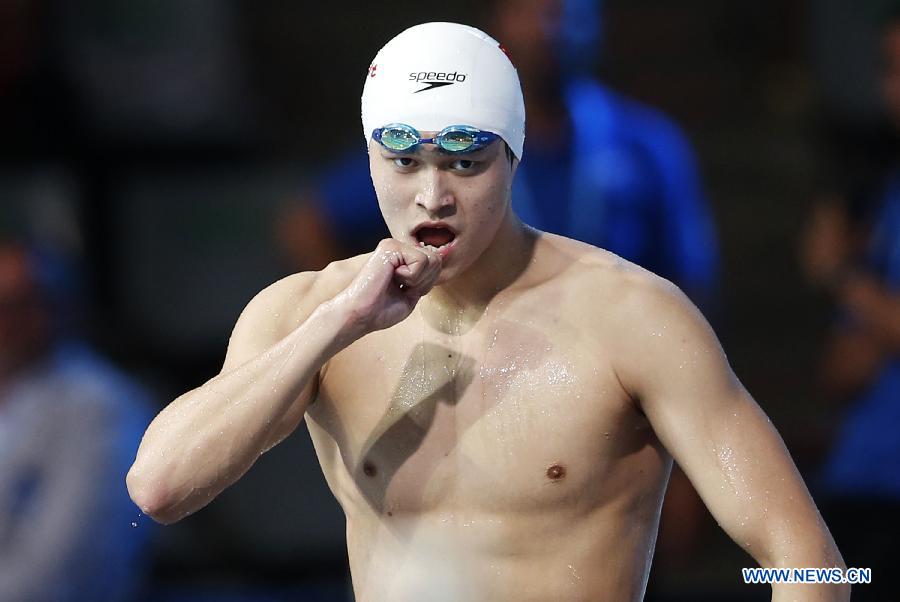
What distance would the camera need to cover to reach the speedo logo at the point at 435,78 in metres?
2.85

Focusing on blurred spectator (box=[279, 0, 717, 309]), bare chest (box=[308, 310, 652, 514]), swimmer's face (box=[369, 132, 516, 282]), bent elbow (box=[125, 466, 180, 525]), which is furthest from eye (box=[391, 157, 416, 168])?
blurred spectator (box=[279, 0, 717, 309])

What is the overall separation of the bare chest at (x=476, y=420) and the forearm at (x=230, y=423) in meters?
0.23

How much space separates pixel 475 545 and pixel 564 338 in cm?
43

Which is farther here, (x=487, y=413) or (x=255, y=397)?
(x=487, y=413)

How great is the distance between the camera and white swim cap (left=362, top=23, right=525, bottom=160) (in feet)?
9.28

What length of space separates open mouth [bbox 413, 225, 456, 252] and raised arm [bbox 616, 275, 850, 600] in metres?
0.36

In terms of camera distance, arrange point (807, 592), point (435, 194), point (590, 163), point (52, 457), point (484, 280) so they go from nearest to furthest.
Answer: point (807, 592)
point (435, 194)
point (484, 280)
point (52, 457)
point (590, 163)

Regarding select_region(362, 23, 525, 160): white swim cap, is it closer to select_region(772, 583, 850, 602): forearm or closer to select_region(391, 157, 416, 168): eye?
select_region(391, 157, 416, 168): eye

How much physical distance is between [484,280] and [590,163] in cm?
213

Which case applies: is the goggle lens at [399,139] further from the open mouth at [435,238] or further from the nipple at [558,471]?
the nipple at [558,471]

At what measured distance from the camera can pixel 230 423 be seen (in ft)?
9.20

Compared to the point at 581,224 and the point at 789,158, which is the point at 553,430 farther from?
the point at 789,158

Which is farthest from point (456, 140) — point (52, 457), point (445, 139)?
point (52, 457)

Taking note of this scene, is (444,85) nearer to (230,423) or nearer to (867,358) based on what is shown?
(230,423)
